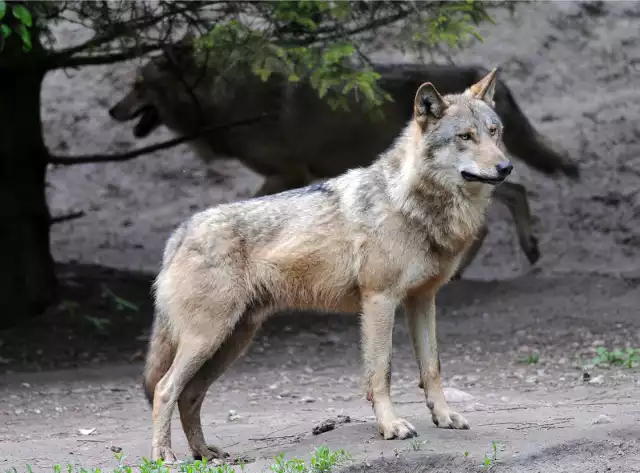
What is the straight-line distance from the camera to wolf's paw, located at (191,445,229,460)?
5277 mm

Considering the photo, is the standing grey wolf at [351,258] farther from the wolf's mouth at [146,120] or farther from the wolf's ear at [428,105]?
the wolf's mouth at [146,120]

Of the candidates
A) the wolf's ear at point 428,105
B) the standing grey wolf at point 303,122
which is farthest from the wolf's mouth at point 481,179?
the standing grey wolf at point 303,122

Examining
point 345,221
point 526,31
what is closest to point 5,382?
point 345,221

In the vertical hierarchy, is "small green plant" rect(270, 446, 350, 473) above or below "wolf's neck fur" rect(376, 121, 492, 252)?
below

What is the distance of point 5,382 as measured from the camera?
7.61 m

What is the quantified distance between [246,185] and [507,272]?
11.4 feet

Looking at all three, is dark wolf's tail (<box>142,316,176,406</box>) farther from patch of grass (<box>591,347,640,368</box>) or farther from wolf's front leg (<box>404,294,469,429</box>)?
patch of grass (<box>591,347,640,368</box>)

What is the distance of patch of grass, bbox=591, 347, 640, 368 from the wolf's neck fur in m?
2.57

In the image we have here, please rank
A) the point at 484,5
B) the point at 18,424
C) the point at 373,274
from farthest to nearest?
the point at 484,5 < the point at 18,424 < the point at 373,274

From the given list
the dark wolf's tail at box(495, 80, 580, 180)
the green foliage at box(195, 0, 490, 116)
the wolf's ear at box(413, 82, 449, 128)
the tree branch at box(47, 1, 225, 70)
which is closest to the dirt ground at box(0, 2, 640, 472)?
the tree branch at box(47, 1, 225, 70)

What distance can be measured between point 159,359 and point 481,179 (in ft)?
6.66

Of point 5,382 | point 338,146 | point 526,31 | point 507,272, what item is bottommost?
point 507,272

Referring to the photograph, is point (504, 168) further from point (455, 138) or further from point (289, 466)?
point (289, 466)

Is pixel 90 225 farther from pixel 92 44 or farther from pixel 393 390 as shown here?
pixel 393 390
